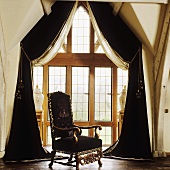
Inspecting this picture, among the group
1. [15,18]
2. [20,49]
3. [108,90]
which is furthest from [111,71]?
[15,18]

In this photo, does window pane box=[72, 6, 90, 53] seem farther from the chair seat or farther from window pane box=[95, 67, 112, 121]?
the chair seat

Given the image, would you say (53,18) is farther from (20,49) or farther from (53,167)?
(53,167)

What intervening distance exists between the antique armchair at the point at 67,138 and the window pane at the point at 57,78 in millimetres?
1879

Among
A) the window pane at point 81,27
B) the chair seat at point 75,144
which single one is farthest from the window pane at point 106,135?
the chair seat at point 75,144

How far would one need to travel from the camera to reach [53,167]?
507 centimetres

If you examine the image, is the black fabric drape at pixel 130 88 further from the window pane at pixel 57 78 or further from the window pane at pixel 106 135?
the window pane at pixel 57 78

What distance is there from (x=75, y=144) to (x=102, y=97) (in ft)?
9.11

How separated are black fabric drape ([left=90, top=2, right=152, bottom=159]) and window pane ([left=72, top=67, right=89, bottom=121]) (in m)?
1.60

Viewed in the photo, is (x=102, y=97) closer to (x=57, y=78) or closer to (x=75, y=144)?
(x=57, y=78)

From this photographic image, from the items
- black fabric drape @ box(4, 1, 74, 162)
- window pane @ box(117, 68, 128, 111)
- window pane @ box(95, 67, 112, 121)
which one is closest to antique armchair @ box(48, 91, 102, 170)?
black fabric drape @ box(4, 1, 74, 162)

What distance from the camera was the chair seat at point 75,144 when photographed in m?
4.77

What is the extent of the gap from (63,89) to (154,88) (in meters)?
2.29

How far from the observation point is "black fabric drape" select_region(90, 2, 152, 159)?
228 inches

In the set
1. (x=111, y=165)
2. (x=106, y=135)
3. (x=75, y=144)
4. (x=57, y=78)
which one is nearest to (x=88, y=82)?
(x=57, y=78)
